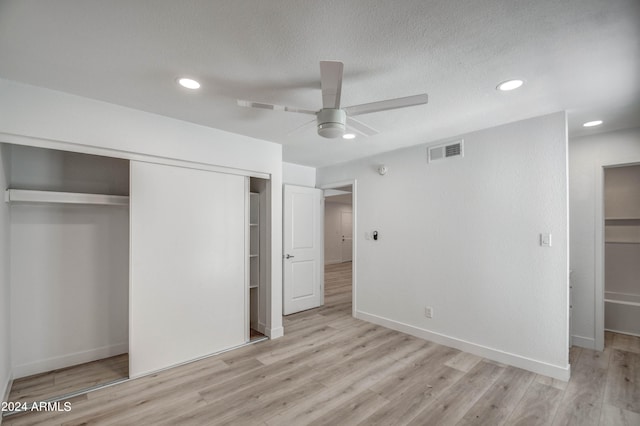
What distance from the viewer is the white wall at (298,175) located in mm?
4909

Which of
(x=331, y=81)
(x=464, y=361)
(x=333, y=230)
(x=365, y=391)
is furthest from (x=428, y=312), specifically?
(x=333, y=230)

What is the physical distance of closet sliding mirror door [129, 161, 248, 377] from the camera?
2.69 m

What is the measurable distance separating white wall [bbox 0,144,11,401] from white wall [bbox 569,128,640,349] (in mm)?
5783

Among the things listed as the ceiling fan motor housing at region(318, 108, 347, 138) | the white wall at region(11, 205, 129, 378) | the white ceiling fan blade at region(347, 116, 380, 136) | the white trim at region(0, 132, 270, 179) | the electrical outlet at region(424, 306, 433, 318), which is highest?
the white ceiling fan blade at region(347, 116, 380, 136)

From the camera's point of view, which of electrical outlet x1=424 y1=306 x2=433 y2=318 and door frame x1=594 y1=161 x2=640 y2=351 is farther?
electrical outlet x1=424 y1=306 x2=433 y2=318

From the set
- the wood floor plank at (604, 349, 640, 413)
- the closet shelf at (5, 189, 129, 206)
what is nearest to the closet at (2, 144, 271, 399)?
the closet shelf at (5, 189, 129, 206)

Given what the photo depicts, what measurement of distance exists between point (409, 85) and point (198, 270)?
276 centimetres

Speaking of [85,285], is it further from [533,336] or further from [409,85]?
[533,336]

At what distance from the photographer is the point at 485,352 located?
3.10 m

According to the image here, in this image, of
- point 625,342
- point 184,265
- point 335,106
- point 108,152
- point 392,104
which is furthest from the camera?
point 625,342

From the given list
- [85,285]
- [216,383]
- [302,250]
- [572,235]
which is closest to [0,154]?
[85,285]

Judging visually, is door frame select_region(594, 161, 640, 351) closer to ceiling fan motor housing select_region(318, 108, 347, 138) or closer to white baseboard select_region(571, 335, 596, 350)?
white baseboard select_region(571, 335, 596, 350)

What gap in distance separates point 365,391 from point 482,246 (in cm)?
201

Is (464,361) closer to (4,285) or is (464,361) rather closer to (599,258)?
(599,258)
